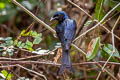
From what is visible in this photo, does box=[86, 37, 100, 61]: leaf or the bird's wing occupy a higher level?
the bird's wing

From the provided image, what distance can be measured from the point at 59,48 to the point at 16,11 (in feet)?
9.22

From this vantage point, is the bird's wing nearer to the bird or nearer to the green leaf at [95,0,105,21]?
the bird

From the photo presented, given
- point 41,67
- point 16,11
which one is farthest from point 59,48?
point 16,11

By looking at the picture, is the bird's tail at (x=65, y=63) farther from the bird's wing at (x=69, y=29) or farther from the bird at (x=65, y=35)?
the bird's wing at (x=69, y=29)

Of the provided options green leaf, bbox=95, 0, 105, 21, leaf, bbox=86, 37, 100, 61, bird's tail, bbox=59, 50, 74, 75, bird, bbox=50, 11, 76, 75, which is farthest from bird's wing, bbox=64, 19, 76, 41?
leaf, bbox=86, 37, 100, 61

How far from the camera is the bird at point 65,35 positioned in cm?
328

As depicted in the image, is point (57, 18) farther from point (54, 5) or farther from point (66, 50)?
point (54, 5)

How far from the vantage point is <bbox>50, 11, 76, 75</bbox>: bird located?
3282 mm

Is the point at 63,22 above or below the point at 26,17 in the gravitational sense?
below

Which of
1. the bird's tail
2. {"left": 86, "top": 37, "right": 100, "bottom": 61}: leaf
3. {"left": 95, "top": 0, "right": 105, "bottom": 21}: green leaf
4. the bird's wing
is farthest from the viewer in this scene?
the bird's wing

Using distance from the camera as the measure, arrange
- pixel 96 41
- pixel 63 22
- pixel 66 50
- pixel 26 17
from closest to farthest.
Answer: pixel 96 41 < pixel 66 50 < pixel 63 22 < pixel 26 17

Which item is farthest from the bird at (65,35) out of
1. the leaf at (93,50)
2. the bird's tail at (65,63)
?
the leaf at (93,50)

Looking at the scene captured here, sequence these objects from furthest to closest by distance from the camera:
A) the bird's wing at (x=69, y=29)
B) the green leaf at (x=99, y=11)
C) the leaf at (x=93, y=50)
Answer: the bird's wing at (x=69, y=29)
the green leaf at (x=99, y=11)
the leaf at (x=93, y=50)

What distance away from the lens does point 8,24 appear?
649 centimetres
